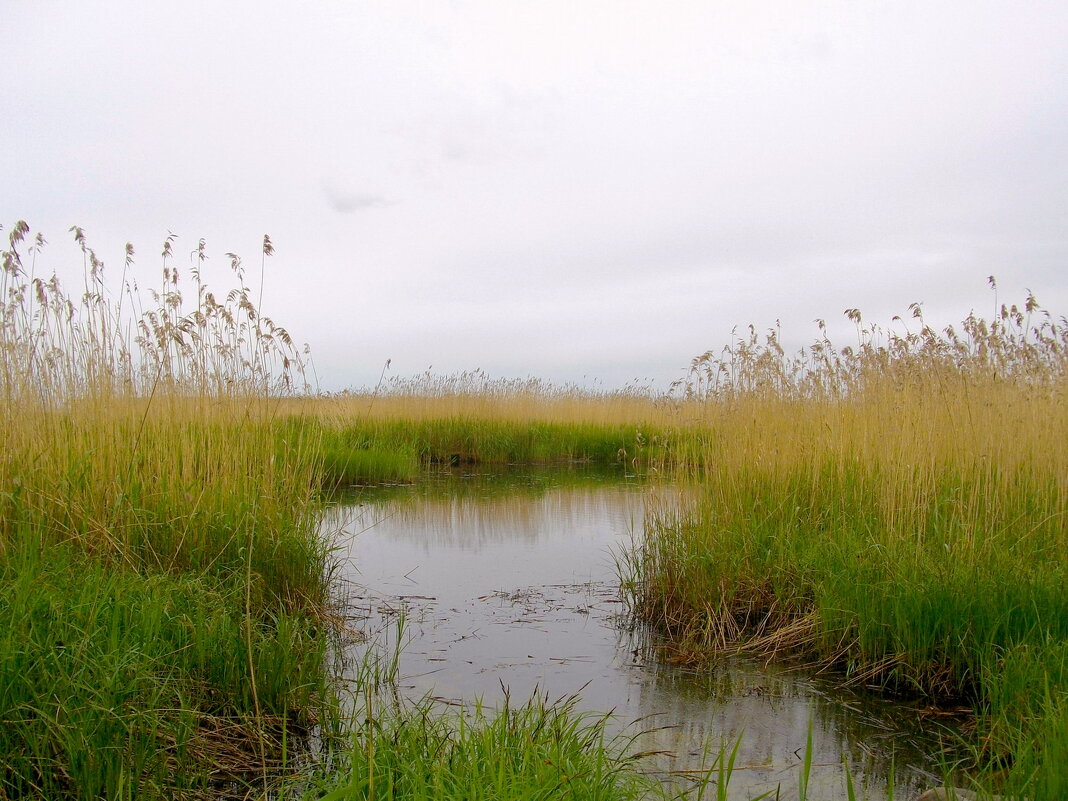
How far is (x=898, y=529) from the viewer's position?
3.74 meters

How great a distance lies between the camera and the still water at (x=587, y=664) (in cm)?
242

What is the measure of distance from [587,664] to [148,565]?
1981 mm

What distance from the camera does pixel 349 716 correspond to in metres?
2.61

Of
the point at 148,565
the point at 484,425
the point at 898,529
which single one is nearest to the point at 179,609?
the point at 148,565

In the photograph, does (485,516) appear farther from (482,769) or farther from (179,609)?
(482,769)

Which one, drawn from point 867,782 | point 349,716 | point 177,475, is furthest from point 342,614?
point 867,782

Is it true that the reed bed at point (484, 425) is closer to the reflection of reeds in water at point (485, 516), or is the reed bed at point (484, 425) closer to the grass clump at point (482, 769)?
the reflection of reeds in water at point (485, 516)

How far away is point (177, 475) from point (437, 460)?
8636 millimetres

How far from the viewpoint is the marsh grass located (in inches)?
77.2

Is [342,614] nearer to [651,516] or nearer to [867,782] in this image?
[651,516]

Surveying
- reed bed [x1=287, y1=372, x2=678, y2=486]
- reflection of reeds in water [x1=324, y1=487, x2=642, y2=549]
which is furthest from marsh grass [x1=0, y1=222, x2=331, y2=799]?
reed bed [x1=287, y1=372, x2=678, y2=486]

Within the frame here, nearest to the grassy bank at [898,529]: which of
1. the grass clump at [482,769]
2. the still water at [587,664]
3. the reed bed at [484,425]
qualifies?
the still water at [587,664]

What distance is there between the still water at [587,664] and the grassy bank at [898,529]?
25 cm

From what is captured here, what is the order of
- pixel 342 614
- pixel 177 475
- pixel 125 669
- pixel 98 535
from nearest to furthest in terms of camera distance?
pixel 125 669
pixel 98 535
pixel 177 475
pixel 342 614
